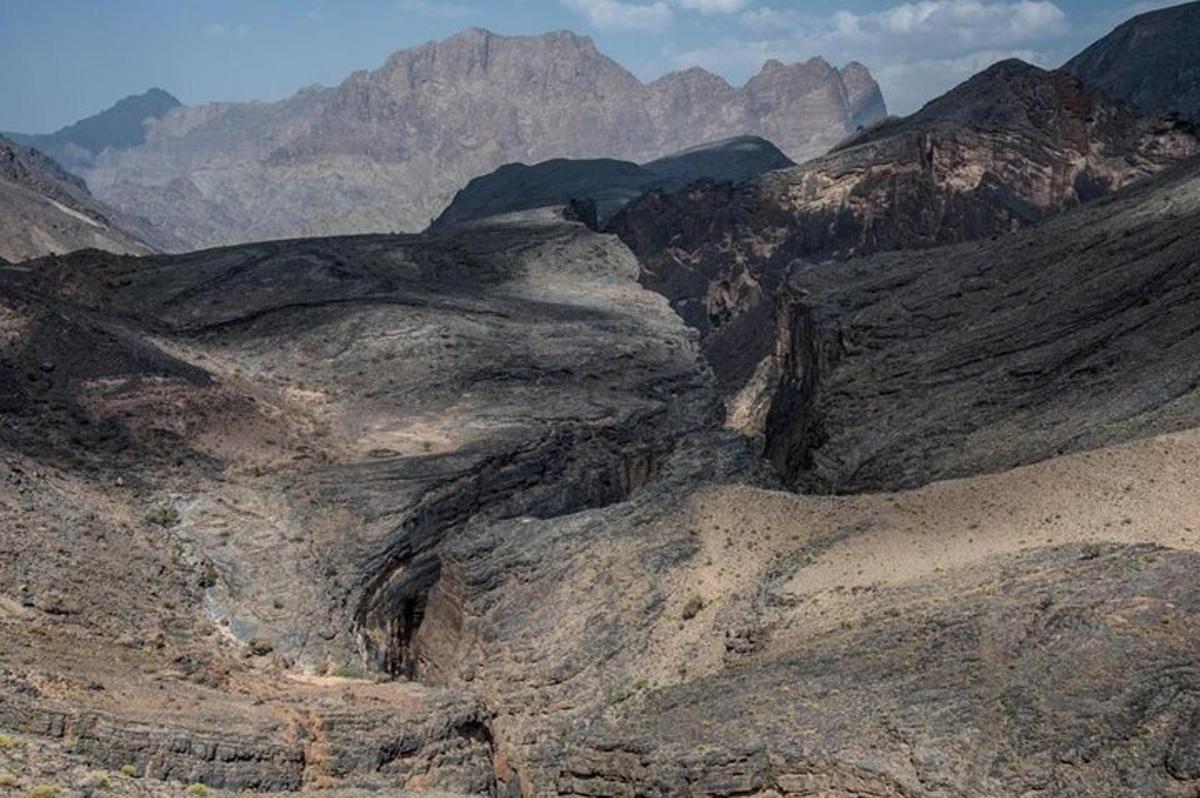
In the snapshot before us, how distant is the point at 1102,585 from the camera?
54.7 feet

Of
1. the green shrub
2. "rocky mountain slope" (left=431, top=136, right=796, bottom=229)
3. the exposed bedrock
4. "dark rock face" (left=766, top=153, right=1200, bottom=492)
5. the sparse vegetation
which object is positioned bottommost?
the sparse vegetation

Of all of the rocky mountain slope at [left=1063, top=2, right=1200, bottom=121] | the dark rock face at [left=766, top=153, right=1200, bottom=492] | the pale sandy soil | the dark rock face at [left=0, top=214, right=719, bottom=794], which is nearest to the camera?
the dark rock face at [left=0, top=214, right=719, bottom=794]

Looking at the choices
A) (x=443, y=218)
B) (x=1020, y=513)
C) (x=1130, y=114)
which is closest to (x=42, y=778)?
(x=1020, y=513)

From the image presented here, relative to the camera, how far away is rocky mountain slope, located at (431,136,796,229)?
113m

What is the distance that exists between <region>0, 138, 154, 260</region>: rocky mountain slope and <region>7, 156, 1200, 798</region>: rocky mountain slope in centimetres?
5941

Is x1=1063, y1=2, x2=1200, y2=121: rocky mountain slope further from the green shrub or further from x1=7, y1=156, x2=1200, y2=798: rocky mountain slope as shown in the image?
the green shrub

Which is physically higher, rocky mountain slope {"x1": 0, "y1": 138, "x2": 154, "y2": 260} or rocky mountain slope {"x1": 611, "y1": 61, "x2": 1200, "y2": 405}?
rocky mountain slope {"x1": 0, "y1": 138, "x2": 154, "y2": 260}

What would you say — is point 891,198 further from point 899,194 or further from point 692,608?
point 692,608

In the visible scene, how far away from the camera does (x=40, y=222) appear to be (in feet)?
351

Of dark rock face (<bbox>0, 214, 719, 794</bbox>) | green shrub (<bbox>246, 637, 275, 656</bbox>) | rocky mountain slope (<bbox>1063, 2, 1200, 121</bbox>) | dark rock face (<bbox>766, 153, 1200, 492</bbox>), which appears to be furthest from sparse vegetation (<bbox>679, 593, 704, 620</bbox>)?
rocky mountain slope (<bbox>1063, 2, 1200, 121</bbox>)

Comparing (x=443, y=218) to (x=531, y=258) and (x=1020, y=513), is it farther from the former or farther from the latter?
(x=1020, y=513)

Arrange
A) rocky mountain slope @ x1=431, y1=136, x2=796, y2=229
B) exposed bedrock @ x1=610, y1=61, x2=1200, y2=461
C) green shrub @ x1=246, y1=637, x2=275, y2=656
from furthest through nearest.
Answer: rocky mountain slope @ x1=431, y1=136, x2=796, y2=229 < exposed bedrock @ x1=610, y1=61, x2=1200, y2=461 < green shrub @ x1=246, y1=637, x2=275, y2=656

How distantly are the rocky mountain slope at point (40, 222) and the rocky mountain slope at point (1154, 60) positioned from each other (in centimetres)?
8139

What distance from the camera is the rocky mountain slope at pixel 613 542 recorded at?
622 inches
